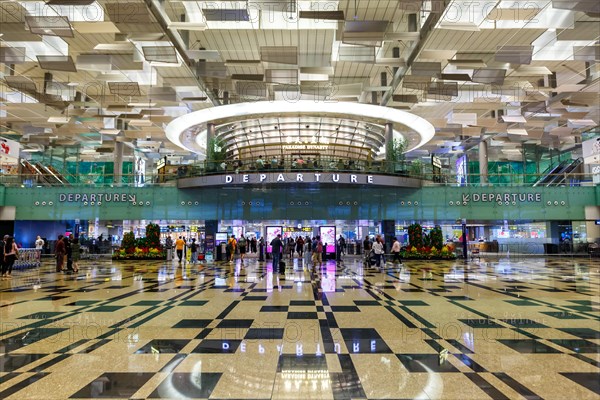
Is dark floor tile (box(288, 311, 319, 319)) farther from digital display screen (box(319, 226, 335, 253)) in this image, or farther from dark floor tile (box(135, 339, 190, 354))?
digital display screen (box(319, 226, 335, 253))

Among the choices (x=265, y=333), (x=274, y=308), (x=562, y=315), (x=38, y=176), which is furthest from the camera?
(x=38, y=176)

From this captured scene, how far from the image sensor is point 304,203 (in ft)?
74.9

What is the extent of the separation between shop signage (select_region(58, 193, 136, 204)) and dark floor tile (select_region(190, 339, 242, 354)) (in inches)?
845

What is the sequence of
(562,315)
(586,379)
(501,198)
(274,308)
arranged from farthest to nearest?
1. (501,198)
2. (274,308)
3. (562,315)
4. (586,379)

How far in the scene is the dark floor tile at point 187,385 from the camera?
2.98m

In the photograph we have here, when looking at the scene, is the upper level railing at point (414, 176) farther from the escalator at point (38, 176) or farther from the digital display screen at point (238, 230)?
the digital display screen at point (238, 230)

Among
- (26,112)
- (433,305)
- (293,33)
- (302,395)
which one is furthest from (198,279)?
(26,112)

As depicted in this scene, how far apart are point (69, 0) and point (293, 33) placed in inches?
Result: 307

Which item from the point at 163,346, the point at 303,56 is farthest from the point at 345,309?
the point at 303,56

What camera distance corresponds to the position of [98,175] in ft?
78.9

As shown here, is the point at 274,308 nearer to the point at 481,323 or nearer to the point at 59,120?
the point at 481,323

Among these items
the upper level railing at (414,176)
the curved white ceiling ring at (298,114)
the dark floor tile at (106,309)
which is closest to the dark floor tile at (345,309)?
the dark floor tile at (106,309)

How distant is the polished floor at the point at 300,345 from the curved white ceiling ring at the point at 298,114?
14664 millimetres

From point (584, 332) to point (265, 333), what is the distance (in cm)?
409
